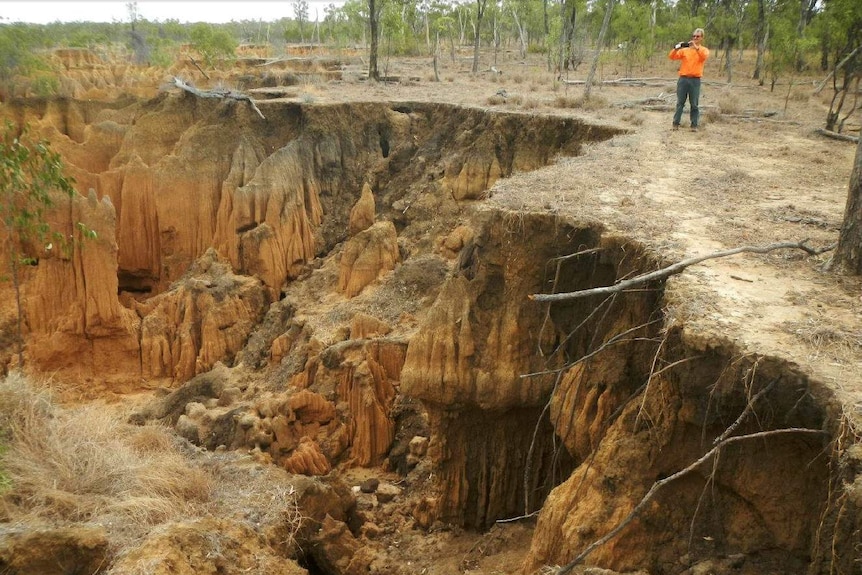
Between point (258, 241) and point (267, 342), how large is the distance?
3.29 meters

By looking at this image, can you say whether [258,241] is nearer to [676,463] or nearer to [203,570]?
[203,570]

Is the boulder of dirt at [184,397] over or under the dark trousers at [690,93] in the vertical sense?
under

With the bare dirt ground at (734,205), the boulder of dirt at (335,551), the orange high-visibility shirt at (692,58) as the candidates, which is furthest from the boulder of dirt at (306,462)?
the orange high-visibility shirt at (692,58)

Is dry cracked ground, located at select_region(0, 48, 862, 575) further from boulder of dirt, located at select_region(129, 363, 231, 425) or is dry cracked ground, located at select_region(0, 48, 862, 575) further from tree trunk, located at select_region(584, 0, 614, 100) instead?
tree trunk, located at select_region(584, 0, 614, 100)

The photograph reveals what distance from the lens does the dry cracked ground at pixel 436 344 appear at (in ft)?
15.5

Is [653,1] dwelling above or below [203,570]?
above

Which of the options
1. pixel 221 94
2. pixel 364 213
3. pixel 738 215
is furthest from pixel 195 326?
pixel 738 215

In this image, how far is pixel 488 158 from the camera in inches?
635

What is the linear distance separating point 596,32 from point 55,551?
4071 cm

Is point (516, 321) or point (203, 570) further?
point (516, 321)

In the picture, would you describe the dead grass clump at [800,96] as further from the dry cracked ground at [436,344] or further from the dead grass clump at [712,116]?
the dead grass clump at [712,116]

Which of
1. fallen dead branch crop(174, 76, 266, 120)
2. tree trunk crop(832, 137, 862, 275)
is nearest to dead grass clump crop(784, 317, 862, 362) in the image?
tree trunk crop(832, 137, 862, 275)

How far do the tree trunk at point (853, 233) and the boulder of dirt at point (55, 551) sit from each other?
6997mm

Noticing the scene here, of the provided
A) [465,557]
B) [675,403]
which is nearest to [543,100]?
[465,557]
